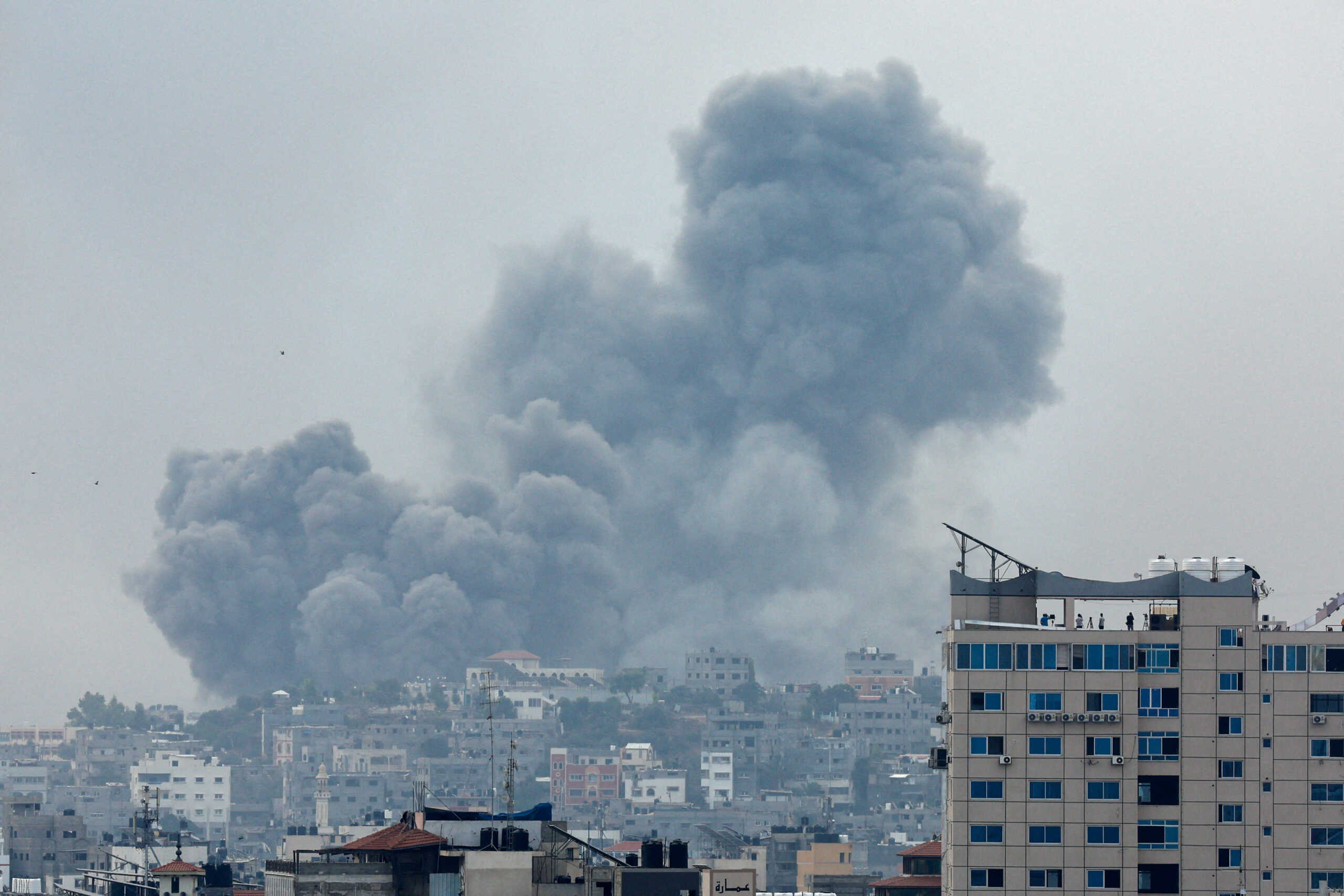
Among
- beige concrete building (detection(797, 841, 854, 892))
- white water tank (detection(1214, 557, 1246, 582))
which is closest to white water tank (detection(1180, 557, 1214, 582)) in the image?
white water tank (detection(1214, 557, 1246, 582))

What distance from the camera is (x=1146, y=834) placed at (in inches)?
2039

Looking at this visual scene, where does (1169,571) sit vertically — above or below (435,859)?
above

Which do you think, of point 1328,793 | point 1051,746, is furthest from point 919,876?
point 1328,793

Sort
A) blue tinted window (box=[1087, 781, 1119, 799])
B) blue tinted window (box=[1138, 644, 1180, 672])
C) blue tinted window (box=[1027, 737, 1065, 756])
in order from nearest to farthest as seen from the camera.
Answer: blue tinted window (box=[1087, 781, 1119, 799])
blue tinted window (box=[1027, 737, 1065, 756])
blue tinted window (box=[1138, 644, 1180, 672])

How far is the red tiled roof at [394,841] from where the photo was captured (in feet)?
206

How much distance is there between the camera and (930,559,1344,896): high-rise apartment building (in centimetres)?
5144

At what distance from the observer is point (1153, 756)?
51969mm

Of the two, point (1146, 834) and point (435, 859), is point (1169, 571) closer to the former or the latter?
point (1146, 834)

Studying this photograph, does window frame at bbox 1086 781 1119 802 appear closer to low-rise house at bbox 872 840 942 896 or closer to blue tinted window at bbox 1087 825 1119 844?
blue tinted window at bbox 1087 825 1119 844

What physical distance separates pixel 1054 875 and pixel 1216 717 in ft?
13.2

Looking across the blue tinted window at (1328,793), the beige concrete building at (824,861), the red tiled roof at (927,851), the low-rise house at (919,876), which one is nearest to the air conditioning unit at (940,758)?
the blue tinted window at (1328,793)

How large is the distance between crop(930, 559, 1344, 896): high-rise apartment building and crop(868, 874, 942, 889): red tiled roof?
2002cm

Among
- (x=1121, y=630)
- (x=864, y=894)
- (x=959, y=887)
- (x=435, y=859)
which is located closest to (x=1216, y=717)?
(x=1121, y=630)

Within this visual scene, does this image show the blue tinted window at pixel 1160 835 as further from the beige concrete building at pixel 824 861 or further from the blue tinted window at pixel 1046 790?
the beige concrete building at pixel 824 861
